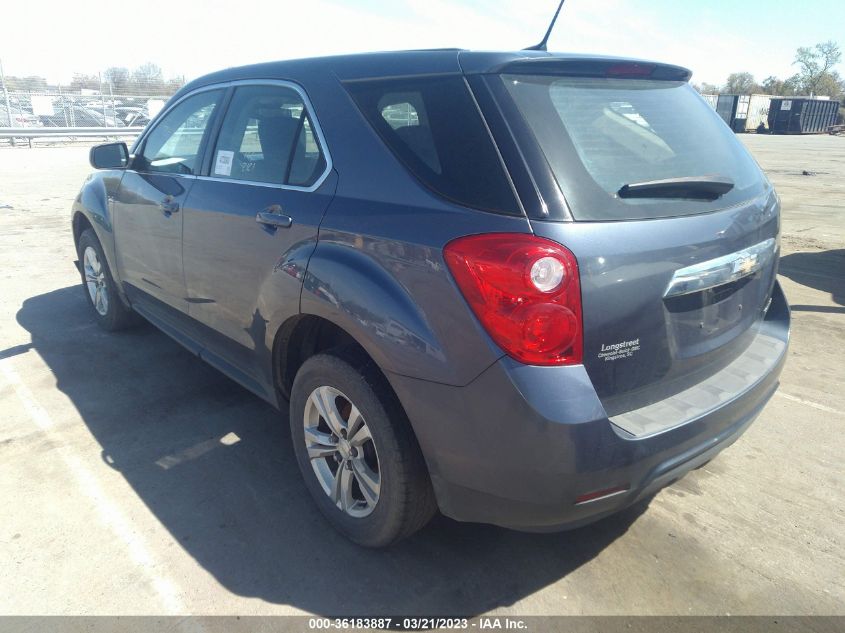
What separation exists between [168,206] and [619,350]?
8.76ft

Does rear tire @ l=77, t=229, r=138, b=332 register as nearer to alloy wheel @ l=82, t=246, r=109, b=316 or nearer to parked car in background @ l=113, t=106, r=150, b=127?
alloy wheel @ l=82, t=246, r=109, b=316

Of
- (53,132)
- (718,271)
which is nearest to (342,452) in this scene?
(718,271)

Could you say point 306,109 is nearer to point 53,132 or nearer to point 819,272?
point 819,272

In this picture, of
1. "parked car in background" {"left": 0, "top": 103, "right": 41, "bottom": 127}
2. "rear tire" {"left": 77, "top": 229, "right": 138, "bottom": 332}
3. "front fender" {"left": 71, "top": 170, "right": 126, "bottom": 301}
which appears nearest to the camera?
"front fender" {"left": 71, "top": 170, "right": 126, "bottom": 301}

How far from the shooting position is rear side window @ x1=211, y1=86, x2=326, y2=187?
2.72 m

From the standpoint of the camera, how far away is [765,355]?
257 centimetres

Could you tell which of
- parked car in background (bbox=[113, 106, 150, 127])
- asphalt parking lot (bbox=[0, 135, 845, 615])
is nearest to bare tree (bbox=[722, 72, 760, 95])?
parked car in background (bbox=[113, 106, 150, 127])

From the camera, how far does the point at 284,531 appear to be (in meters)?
2.70

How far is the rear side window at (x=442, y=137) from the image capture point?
2.01 meters

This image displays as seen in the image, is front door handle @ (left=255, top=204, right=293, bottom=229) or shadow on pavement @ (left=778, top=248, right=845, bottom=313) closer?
front door handle @ (left=255, top=204, right=293, bottom=229)

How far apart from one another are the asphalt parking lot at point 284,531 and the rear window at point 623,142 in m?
1.40

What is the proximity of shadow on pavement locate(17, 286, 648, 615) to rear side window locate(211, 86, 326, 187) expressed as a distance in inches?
55.6

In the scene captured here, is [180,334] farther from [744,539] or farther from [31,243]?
[31,243]

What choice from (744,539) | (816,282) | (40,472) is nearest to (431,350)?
(744,539)
